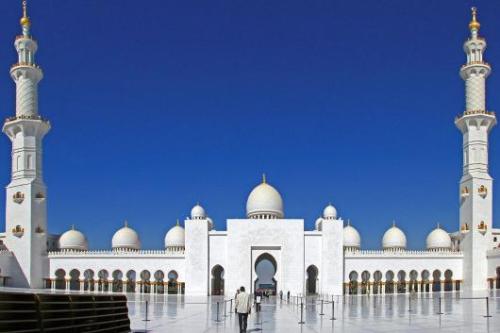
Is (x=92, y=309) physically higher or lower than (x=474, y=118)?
lower

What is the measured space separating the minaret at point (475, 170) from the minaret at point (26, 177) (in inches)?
1173

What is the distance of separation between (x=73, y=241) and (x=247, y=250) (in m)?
15.7

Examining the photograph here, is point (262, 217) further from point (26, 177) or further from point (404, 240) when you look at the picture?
point (26, 177)

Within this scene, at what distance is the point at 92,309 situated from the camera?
745 cm

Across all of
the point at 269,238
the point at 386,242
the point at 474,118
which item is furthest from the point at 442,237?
the point at 269,238

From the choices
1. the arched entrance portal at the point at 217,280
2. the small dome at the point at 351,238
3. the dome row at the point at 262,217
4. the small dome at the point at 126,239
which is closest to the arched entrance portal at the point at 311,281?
the dome row at the point at 262,217

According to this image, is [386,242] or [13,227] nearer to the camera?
[13,227]

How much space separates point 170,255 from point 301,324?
2780 centimetres

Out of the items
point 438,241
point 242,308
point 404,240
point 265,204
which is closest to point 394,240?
point 404,240

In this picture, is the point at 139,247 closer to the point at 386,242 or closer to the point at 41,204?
the point at 41,204

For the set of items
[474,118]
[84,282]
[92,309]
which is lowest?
[84,282]

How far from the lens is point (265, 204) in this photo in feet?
135

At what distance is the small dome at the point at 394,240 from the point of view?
45.4m

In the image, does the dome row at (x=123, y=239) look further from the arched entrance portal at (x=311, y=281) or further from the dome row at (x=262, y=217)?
the arched entrance portal at (x=311, y=281)
